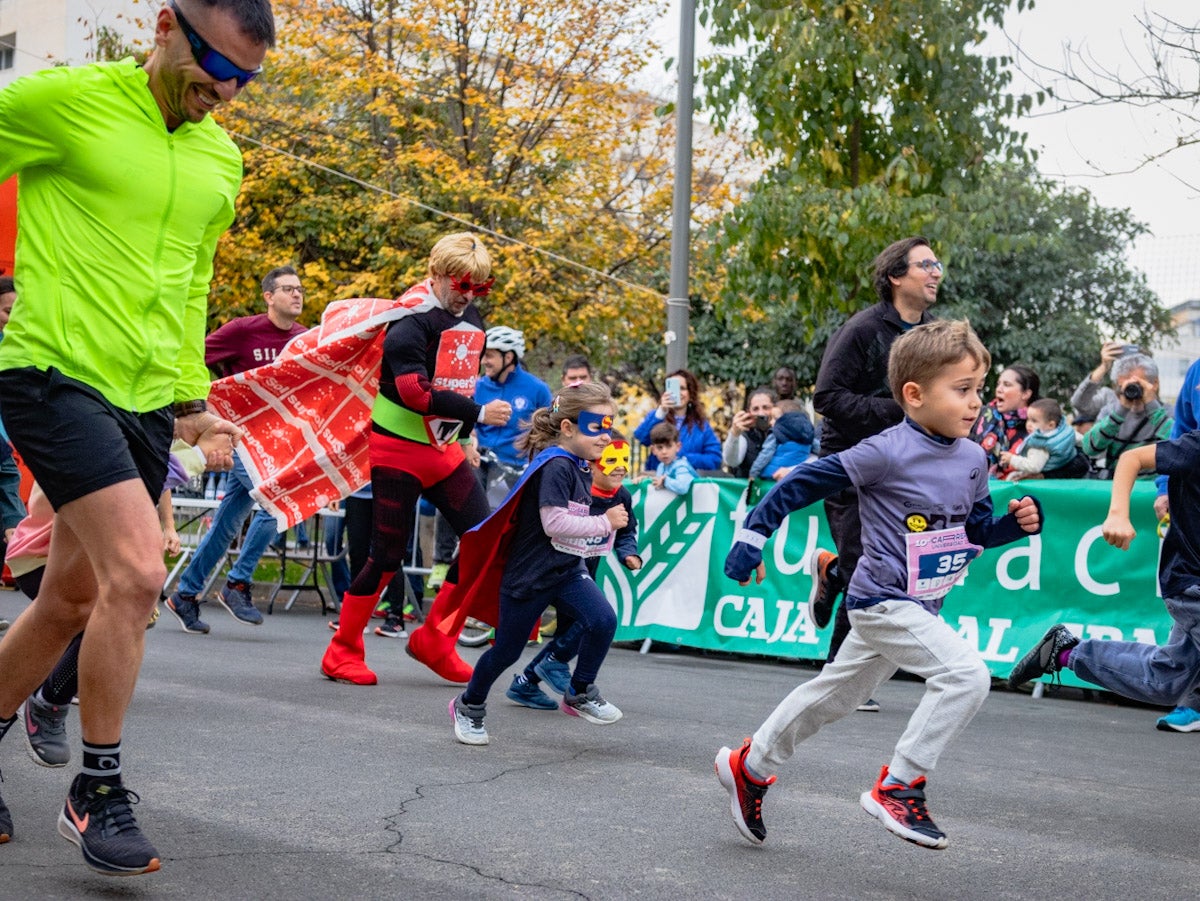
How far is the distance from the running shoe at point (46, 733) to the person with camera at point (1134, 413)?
21.9 feet

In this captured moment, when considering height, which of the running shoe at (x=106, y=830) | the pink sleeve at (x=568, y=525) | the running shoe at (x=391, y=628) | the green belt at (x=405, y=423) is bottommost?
the running shoe at (x=391, y=628)

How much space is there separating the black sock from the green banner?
617 centimetres

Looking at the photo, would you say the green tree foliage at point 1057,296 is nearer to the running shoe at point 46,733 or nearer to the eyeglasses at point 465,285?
the eyeglasses at point 465,285

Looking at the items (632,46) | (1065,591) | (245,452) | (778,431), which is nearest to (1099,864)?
(1065,591)

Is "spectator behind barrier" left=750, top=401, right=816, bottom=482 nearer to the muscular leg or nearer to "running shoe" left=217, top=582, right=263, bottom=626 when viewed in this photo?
"running shoe" left=217, top=582, right=263, bottom=626

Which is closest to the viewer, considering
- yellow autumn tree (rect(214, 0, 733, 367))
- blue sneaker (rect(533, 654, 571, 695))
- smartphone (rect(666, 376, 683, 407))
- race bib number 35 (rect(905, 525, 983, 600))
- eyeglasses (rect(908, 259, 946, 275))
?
race bib number 35 (rect(905, 525, 983, 600))

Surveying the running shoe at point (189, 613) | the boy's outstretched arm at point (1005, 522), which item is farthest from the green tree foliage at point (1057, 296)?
the boy's outstretched arm at point (1005, 522)

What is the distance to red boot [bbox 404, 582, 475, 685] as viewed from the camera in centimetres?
702

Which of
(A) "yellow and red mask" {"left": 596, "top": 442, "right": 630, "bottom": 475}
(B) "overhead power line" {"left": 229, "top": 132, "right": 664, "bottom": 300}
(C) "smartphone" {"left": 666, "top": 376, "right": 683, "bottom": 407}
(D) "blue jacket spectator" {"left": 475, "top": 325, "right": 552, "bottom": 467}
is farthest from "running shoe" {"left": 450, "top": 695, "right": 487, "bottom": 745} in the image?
(B) "overhead power line" {"left": 229, "top": 132, "right": 664, "bottom": 300}

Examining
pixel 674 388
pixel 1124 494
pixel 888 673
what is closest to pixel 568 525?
pixel 888 673

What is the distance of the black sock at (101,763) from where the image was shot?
11.9ft

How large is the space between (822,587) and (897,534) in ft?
10.3

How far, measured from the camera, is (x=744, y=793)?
443cm

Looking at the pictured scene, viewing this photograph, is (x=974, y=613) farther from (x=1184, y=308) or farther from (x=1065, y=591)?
(x=1184, y=308)
